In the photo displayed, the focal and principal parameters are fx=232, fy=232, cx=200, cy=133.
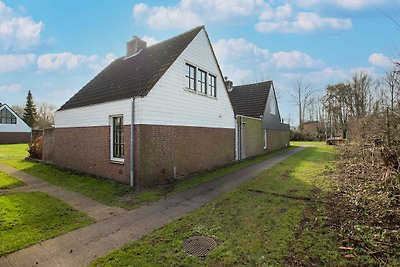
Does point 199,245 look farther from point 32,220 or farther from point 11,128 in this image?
point 11,128

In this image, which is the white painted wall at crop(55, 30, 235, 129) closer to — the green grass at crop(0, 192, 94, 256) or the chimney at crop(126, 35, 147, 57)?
the green grass at crop(0, 192, 94, 256)

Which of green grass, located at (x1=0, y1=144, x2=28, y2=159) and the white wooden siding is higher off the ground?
the white wooden siding

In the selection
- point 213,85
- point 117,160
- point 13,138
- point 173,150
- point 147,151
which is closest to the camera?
point 147,151

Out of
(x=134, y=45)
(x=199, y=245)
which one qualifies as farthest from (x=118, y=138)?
(x=134, y=45)

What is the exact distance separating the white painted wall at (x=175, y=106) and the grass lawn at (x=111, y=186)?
8.81 ft

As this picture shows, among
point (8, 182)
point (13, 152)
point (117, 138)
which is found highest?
point (117, 138)

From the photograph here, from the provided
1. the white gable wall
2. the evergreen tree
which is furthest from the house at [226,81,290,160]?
the evergreen tree

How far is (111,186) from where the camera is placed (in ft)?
31.6

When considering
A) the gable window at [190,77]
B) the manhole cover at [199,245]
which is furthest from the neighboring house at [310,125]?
the manhole cover at [199,245]

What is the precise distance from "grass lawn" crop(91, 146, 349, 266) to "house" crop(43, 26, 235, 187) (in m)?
3.76

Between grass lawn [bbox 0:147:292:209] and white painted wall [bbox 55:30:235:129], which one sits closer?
grass lawn [bbox 0:147:292:209]

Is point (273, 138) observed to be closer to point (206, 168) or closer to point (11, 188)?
point (206, 168)

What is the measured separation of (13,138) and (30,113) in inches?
513

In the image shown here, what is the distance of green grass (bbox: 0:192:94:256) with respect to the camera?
5102 mm
